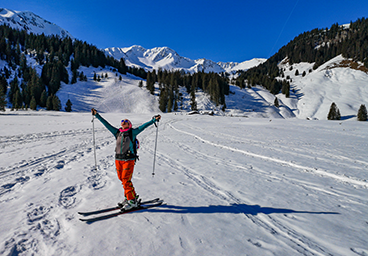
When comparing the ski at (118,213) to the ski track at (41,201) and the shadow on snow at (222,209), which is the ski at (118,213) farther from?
the ski track at (41,201)

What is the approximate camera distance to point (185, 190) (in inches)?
221

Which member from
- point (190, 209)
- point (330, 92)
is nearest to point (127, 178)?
point (190, 209)

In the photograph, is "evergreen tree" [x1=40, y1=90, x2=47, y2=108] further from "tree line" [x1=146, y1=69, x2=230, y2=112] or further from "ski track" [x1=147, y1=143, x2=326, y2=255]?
"ski track" [x1=147, y1=143, x2=326, y2=255]

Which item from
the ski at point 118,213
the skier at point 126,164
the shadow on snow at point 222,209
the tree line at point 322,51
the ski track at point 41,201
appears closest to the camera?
the ski track at point 41,201

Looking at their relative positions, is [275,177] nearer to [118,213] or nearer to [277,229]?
[277,229]

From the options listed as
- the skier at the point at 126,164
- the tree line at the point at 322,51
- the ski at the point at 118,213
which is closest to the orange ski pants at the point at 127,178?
the skier at the point at 126,164

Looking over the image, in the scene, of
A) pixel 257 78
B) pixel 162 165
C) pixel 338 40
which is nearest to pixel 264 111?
pixel 257 78

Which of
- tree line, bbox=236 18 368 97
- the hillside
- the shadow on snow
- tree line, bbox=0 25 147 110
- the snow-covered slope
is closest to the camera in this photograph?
the shadow on snow

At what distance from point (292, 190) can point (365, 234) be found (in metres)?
2.17

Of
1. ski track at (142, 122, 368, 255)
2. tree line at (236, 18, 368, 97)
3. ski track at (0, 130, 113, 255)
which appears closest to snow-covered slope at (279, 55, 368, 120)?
tree line at (236, 18, 368, 97)

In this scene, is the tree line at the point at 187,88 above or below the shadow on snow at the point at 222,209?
above

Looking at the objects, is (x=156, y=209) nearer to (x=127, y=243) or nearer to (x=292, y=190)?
(x=127, y=243)

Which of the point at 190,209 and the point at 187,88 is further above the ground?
the point at 187,88

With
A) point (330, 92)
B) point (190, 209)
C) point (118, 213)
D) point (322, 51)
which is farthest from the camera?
point (322, 51)
